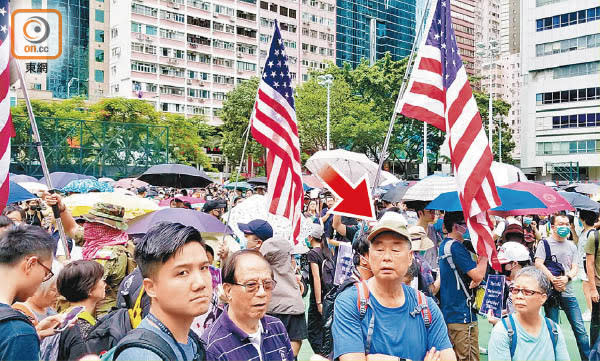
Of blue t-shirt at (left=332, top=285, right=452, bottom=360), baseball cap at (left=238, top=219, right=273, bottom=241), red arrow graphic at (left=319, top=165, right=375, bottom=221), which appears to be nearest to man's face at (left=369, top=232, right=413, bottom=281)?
blue t-shirt at (left=332, top=285, right=452, bottom=360)

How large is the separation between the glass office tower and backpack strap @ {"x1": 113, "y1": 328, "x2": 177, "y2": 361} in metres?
64.6

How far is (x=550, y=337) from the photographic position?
426 cm

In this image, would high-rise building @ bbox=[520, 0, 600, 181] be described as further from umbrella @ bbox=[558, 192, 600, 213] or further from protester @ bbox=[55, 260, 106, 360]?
protester @ bbox=[55, 260, 106, 360]

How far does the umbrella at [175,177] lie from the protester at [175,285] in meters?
11.1

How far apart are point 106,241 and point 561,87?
188ft

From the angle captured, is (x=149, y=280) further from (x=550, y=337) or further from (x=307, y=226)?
(x=307, y=226)

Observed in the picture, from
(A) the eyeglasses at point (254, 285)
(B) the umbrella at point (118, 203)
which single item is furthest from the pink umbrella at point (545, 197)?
(A) the eyeglasses at point (254, 285)

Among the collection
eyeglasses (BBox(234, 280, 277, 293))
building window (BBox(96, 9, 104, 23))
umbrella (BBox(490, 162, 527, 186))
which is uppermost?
building window (BBox(96, 9, 104, 23))

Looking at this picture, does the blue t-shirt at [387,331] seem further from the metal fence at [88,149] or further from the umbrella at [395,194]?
the metal fence at [88,149]

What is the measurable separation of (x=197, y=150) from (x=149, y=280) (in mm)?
44219

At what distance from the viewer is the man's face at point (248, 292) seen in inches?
138

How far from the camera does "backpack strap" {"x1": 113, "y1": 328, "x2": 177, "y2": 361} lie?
7.34 feet

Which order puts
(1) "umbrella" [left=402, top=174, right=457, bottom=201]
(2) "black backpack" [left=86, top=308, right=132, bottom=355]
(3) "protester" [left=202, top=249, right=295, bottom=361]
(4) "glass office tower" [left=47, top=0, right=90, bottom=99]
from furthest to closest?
1. (4) "glass office tower" [left=47, top=0, right=90, bottom=99]
2. (1) "umbrella" [left=402, top=174, right=457, bottom=201]
3. (2) "black backpack" [left=86, top=308, right=132, bottom=355]
4. (3) "protester" [left=202, top=249, right=295, bottom=361]

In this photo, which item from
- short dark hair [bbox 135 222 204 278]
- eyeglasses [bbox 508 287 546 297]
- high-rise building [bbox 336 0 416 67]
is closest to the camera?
short dark hair [bbox 135 222 204 278]
